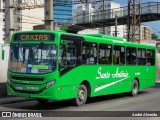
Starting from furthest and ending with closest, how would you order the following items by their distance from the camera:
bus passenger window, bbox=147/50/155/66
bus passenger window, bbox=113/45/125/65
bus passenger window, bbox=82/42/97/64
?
bus passenger window, bbox=147/50/155/66
bus passenger window, bbox=113/45/125/65
bus passenger window, bbox=82/42/97/64

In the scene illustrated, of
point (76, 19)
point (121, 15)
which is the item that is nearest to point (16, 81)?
point (121, 15)

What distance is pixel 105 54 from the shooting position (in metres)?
16.8

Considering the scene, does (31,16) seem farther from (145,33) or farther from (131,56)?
(131,56)

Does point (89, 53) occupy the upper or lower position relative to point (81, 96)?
upper

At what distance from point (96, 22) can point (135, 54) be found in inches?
1394

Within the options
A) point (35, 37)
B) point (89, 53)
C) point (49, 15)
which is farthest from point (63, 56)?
point (49, 15)

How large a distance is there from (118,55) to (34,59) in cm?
551

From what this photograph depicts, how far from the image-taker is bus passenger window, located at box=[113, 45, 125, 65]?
1761 cm

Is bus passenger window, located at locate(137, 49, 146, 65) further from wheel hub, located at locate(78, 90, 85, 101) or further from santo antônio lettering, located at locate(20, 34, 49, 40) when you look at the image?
santo antônio lettering, located at locate(20, 34, 49, 40)

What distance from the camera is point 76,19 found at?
195ft

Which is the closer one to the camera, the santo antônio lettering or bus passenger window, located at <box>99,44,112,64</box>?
the santo antônio lettering

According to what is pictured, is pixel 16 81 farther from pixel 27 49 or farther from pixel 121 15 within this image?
pixel 121 15

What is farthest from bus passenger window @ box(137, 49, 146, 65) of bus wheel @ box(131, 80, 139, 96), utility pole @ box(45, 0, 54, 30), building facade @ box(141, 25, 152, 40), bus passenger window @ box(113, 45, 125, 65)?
building facade @ box(141, 25, 152, 40)

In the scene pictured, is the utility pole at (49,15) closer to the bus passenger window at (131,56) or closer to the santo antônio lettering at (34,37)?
the bus passenger window at (131,56)
